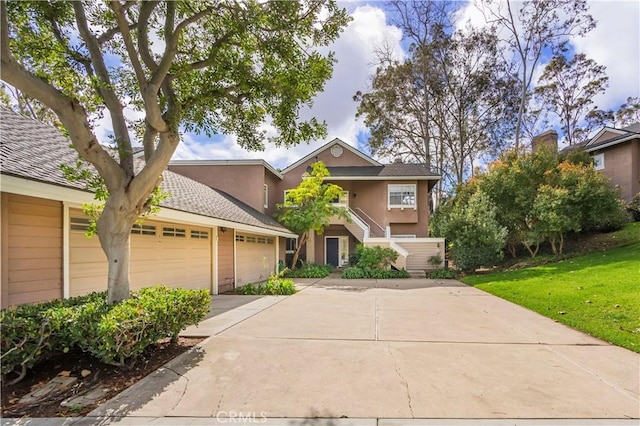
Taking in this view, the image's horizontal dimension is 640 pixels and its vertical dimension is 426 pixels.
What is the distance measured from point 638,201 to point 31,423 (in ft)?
83.0

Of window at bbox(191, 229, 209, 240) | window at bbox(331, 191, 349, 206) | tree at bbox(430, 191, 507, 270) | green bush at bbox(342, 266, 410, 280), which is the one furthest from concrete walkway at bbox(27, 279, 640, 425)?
window at bbox(331, 191, 349, 206)

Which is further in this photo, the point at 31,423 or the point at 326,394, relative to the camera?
the point at 326,394

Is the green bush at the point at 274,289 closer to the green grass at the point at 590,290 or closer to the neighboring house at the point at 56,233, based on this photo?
the neighboring house at the point at 56,233

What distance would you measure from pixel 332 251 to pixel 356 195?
14.3 feet

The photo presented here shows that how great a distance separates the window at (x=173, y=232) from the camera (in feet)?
29.0

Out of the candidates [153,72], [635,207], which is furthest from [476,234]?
[153,72]

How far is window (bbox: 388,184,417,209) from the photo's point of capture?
67.3ft

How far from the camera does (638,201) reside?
57.3 ft

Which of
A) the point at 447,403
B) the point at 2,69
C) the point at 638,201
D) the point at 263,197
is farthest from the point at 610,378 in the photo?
the point at 638,201

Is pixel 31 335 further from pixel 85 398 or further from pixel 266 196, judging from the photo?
pixel 266 196

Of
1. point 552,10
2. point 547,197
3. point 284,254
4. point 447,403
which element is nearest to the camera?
point 447,403

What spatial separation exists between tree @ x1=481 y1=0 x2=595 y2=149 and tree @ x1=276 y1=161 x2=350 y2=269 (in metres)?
16.8

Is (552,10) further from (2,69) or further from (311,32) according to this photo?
(2,69)

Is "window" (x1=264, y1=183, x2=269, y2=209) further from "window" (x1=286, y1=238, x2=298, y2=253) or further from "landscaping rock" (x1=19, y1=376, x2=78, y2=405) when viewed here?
"landscaping rock" (x1=19, y1=376, x2=78, y2=405)
